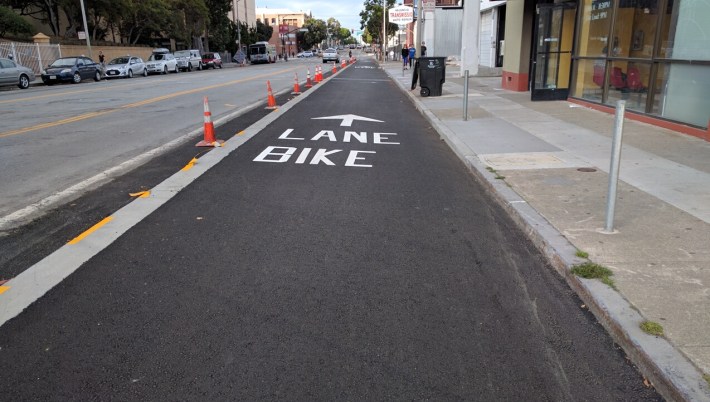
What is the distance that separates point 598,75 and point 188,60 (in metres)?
41.9

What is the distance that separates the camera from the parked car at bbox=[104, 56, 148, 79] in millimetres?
35719

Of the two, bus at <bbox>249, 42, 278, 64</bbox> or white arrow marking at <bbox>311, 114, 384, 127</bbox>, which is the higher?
bus at <bbox>249, 42, 278, 64</bbox>

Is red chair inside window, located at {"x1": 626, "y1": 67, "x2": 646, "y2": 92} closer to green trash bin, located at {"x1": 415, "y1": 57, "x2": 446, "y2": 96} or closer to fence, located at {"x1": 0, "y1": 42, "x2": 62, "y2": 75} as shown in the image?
green trash bin, located at {"x1": 415, "y1": 57, "x2": 446, "y2": 96}

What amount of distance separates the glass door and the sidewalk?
14.8ft

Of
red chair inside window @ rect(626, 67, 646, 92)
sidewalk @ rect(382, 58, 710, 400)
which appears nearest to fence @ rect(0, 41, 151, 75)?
sidewalk @ rect(382, 58, 710, 400)

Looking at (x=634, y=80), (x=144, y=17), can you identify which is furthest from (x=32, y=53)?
(x=634, y=80)

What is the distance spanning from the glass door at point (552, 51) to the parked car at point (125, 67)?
29.1 metres

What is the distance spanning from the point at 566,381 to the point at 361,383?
1.21 m

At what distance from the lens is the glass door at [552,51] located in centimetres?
1614

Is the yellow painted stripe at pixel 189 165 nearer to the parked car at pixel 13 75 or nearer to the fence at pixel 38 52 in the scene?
the parked car at pixel 13 75

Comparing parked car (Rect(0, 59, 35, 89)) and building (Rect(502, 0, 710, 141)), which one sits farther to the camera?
parked car (Rect(0, 59, 35, 89))

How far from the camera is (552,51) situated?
16375 millimetres

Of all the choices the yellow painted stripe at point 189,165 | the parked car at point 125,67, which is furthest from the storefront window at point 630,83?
the parked car at point 125,67

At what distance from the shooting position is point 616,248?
479 cm
